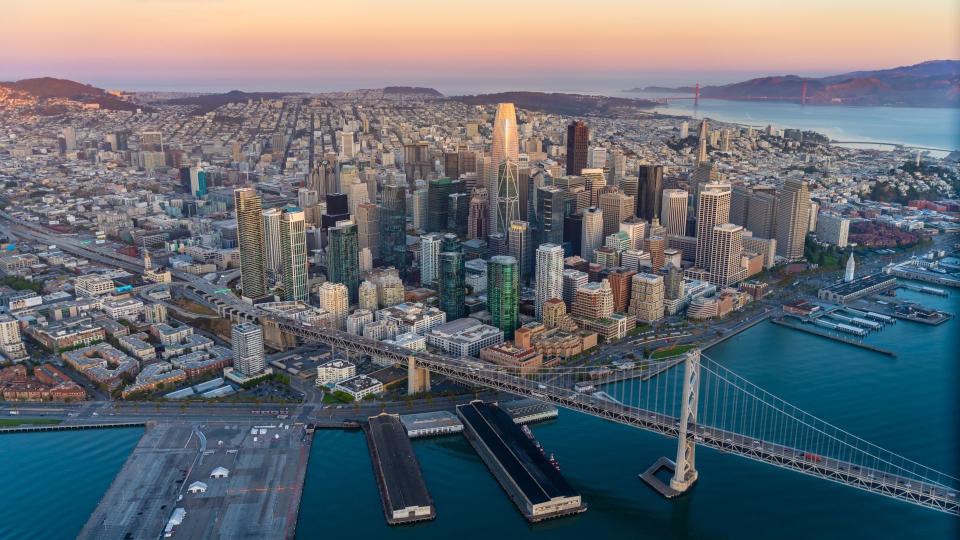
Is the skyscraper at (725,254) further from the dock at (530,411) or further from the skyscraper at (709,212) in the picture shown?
the dock at (530,411)

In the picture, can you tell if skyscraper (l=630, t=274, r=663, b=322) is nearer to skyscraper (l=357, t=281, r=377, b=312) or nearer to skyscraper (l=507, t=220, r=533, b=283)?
skyscraper (l=507, t=220, r=533, b=283)

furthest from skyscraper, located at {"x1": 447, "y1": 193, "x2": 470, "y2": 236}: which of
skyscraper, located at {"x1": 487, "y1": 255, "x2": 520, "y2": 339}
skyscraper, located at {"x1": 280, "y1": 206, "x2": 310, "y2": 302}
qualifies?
skyscraper, located at {"x1": 487, "y1": 255, "x2": 520, "y2": 339}

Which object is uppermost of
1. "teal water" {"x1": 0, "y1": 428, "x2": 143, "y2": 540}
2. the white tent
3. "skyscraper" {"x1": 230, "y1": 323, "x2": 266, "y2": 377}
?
"skyscraper" {"x1": 230, "y1": 323, "x2": 266, "y2": 377}

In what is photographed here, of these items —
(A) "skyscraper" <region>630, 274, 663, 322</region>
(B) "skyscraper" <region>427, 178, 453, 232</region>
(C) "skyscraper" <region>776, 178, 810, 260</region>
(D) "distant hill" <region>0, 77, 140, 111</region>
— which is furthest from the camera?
(D) "distant hill" <region>0, 77, 140, 111</region>

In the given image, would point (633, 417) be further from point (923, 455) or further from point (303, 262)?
point (303, 262)

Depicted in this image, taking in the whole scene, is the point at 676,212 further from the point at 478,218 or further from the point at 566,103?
the point at 566,103

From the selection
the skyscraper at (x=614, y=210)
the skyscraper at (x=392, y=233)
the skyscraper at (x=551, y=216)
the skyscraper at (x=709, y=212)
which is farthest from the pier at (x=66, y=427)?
the skyscraper at (x=709, y=212)
